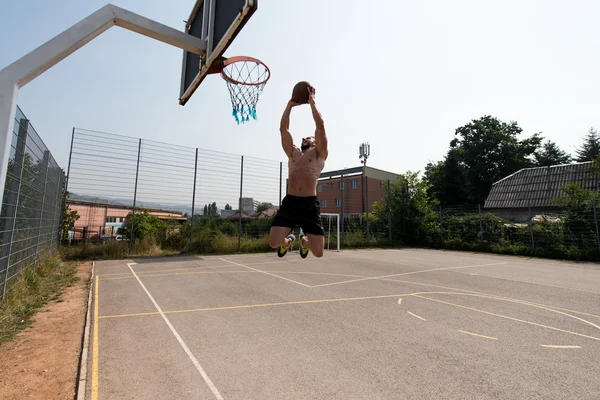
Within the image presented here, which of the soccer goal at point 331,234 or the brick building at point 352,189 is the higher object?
the brick building at point 352,189

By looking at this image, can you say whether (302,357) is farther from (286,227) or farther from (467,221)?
(467,221)

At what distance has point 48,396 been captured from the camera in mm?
3158

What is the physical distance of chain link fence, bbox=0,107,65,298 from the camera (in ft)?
18.3

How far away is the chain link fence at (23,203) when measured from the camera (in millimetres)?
5570

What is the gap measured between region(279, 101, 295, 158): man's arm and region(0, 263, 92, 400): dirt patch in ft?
11.8

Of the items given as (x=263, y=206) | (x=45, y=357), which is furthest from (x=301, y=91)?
(x=263, y=206)

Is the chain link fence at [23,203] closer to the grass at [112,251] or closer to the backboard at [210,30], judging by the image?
the backboard at [210,30]

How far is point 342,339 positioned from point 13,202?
6.55 m

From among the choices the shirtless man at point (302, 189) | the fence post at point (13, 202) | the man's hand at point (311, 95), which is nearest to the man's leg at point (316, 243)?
the shirtless man at point (302, 189)

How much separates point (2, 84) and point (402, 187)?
21.9 metres

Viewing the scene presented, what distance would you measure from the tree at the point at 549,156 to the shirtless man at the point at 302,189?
52662 mm

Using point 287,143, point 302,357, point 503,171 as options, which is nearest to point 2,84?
point 287,143

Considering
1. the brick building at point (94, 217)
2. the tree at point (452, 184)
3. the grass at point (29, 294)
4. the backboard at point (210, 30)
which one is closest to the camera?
the backboard at point (210, 30)

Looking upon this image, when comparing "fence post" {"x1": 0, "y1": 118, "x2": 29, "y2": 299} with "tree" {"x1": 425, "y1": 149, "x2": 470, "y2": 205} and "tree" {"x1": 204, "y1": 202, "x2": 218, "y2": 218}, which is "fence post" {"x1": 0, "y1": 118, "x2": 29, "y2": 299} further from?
"tree" {"x1": 425, "y1": 149, "x2": 470, "y2": 205}
